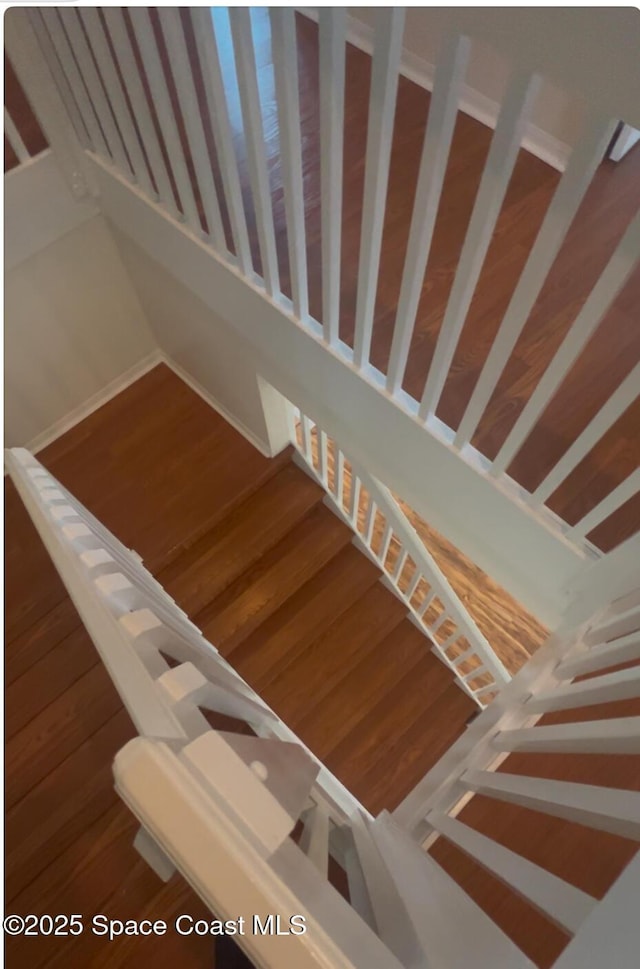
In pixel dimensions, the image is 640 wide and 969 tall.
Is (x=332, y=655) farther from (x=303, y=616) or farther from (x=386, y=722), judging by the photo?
(x=386, y=722)

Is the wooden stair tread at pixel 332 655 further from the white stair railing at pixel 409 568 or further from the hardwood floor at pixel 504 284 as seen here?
the hardwood floor at pixel 504 284

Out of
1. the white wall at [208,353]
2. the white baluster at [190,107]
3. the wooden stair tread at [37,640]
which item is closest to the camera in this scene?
the white baluster at [190,107]

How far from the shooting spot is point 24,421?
258cm

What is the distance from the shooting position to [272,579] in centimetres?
254

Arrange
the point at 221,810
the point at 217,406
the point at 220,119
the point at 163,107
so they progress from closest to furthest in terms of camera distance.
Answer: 1. the point at 221,810
2. the point at 220,119
3. the point at 163,107
4. the point at 217,406

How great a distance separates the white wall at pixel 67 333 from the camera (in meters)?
2.23

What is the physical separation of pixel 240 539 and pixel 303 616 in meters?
0.39

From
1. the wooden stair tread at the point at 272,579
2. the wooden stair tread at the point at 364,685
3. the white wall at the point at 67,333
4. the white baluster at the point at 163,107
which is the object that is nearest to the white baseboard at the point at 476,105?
the white baluster at the point at 163,107

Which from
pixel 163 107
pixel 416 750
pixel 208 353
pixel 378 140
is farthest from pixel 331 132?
pixel 416 750

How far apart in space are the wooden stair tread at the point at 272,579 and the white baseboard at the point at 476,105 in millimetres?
1406

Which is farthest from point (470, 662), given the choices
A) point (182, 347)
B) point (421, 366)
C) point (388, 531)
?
point (182, 347)

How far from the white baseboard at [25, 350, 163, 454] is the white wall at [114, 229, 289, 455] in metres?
0.10

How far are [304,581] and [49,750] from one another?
1.04 metres

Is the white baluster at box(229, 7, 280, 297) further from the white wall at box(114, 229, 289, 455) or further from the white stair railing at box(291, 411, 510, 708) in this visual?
the white stair railing at box(291, 411, 510, 708)
